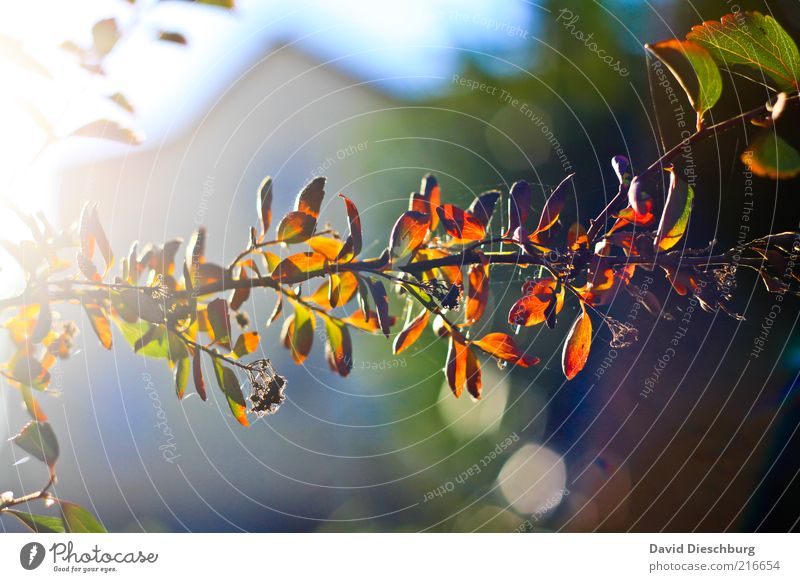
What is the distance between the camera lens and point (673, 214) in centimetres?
36

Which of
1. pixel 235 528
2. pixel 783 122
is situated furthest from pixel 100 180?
pixel 783 122

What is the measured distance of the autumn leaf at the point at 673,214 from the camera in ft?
1.18

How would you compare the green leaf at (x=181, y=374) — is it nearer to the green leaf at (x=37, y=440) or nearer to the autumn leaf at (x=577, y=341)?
the green leaf at (x=37, y=440)

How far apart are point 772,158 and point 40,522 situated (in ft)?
1.93

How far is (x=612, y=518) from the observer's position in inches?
20.2

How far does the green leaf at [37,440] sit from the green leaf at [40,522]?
41 mm

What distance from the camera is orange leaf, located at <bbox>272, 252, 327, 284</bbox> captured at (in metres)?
0.35

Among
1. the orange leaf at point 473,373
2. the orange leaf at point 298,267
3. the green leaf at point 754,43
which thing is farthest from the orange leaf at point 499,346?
the green leaf at point 754,43

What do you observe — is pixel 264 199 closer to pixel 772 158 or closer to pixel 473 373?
pixel 473 373

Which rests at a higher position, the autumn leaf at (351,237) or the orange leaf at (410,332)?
the autumn leaf at (351,237)

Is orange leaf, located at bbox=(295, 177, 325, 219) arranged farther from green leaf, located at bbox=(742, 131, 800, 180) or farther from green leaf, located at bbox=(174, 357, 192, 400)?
green leaf, located at bbox=(742, 131, 800, 180)

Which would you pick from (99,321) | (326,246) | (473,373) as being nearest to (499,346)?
(473,373)

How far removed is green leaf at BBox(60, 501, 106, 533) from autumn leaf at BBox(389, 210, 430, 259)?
303 mm
